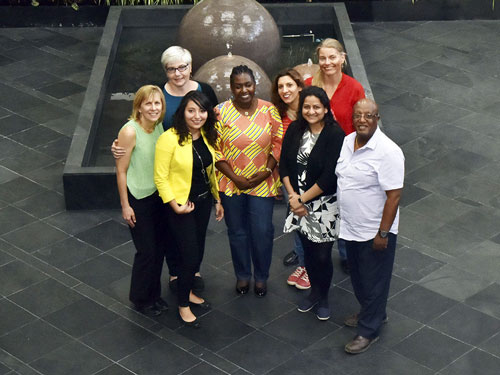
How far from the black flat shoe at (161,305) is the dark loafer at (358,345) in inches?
56.1

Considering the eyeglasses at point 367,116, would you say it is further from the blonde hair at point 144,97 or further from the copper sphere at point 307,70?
the copper sphere at point 307,70

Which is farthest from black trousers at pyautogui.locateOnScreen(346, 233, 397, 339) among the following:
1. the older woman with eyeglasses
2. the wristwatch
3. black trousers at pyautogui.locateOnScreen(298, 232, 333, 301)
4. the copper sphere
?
the copper sphere

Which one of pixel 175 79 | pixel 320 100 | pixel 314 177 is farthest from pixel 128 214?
pixel 320 100

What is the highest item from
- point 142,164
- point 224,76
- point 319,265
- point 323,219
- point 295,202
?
point 224,76

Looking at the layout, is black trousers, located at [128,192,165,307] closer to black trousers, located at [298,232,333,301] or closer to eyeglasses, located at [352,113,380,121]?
black trousers, located at [298,232,333,301]

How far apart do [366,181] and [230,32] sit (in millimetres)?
4434

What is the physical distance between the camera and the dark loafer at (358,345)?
6.92m

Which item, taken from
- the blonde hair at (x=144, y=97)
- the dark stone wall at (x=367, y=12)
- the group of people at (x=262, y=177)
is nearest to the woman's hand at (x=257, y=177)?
the group of people at (x=262, y=177)

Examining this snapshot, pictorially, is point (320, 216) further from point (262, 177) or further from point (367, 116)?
point (367, 116)

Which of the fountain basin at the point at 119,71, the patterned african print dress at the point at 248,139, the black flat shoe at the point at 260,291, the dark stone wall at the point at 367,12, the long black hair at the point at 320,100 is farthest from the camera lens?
the dark stone wall at the point at 367,12

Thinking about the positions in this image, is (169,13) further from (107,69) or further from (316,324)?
(316,324)

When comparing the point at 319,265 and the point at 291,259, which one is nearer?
the point at 319,265

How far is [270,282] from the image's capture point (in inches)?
309

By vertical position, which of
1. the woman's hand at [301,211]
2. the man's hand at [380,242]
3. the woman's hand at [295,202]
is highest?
the woman's hand at [295,202]
